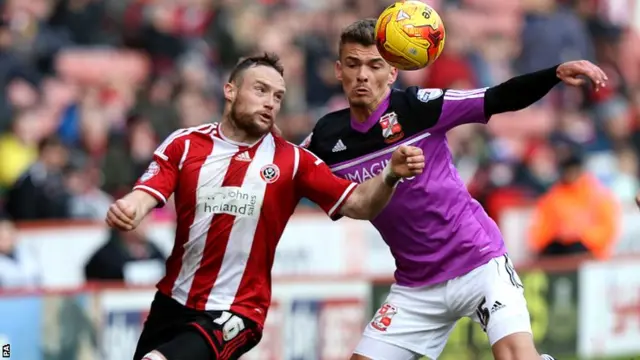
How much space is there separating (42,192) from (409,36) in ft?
22.6

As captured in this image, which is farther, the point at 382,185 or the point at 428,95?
the point at 428,95

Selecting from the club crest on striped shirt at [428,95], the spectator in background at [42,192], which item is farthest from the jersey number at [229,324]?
the spectator in background at [42,192]

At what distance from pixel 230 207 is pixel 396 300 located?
1.31 metres

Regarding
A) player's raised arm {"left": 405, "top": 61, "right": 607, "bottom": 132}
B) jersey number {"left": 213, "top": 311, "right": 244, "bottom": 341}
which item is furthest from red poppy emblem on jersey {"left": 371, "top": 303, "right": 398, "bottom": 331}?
player's raised arm {"left": 405, "top": 61, "right": 607, "bottom": 132}

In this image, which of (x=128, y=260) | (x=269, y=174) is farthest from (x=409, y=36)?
(x=128, y=260)

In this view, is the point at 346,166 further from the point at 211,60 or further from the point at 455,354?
the point at 211,60

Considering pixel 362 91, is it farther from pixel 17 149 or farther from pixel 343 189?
pixel 17 149

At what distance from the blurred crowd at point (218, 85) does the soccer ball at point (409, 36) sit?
672cm

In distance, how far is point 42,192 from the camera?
14250 millimetres

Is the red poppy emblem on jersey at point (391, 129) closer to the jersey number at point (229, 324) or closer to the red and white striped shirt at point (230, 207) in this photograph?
the red and white striped shirt at point (230, 207)

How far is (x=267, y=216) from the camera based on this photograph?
8289mm

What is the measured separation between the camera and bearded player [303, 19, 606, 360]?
335 inches

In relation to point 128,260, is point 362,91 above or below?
above

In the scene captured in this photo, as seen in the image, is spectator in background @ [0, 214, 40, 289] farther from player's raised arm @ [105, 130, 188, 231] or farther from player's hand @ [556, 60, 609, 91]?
player's hand @ [556, 60, 609, 91]
